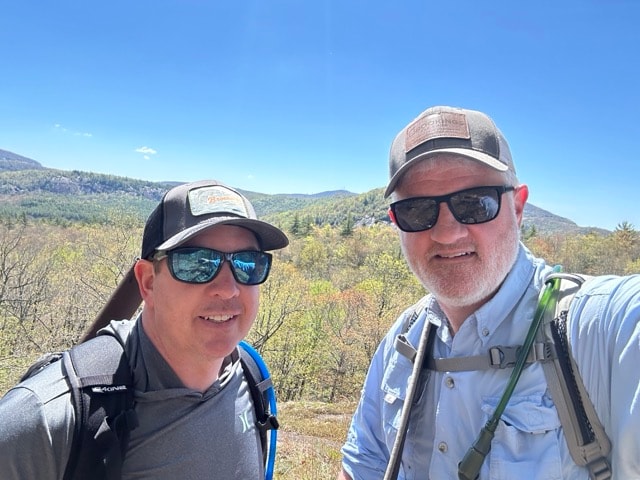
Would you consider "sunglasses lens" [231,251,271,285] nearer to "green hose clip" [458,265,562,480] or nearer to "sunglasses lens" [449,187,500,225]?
"sunglasses lens" [449,187,500,225]

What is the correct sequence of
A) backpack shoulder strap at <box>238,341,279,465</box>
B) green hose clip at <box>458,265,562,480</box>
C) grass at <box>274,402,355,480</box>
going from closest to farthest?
green hose clip at <box>458,265,562,480</box> < backpack shoulder strap at <box>238,341,279,465</box> < grass at <box>274,402,355,480</box>

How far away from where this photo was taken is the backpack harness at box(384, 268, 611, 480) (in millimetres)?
1175

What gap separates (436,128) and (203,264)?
3.66 feet

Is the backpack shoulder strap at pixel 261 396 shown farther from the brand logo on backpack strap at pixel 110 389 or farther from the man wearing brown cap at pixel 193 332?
the brand logo on backpack strap at pixel 110 389

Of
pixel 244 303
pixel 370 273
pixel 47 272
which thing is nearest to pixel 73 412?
pixel 244 303

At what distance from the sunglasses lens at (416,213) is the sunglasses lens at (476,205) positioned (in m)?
0.08

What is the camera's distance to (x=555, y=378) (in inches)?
49.0

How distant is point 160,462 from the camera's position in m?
1.52

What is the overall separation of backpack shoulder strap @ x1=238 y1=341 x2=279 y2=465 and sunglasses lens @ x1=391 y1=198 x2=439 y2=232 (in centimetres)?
108

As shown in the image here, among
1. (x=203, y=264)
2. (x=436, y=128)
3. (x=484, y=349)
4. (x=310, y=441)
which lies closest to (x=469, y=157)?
(x=436, y=128)

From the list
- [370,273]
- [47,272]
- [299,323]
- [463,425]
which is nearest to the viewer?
[463,425]

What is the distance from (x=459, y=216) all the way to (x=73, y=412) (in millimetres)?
1554

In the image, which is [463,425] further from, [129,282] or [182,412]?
[129,282]

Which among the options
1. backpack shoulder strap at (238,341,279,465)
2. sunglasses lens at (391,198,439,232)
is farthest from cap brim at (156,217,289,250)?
backpack shoulder strap at (238,341,279,465)
